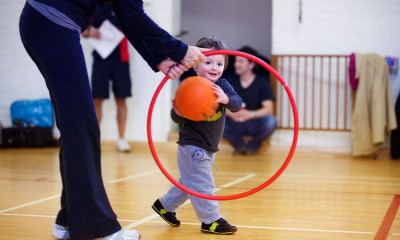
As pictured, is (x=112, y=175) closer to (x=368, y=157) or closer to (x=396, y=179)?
(x=396, y=179)

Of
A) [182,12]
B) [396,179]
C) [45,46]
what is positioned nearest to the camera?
[45,46]

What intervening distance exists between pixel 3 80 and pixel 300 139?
11.6 feet

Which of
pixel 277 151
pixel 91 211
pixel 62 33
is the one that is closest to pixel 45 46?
pixel 62 33

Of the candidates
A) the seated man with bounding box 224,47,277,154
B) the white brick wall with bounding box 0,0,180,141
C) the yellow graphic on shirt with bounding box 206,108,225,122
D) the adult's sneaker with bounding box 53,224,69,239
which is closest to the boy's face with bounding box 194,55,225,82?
the yellow graphic on shirt with bounding box 206,108,225,122

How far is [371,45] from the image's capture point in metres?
5.83

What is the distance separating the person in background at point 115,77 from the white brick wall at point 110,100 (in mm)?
274

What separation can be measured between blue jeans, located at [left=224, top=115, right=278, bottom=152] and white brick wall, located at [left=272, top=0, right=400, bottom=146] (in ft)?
1.08

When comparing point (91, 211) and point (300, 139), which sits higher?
point (91, 211)

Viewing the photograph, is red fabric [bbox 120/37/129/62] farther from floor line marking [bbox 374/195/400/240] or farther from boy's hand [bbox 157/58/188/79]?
boy's hand [bbox 157/58/188/79]

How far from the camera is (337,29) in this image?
233 inches

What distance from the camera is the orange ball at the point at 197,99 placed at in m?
2.14

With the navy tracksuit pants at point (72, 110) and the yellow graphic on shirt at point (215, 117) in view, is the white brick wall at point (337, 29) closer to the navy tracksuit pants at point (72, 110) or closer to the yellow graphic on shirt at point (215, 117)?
the yellow graphic on shirt at point (215, 117)

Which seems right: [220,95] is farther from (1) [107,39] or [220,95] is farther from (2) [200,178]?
(1) [107,39]

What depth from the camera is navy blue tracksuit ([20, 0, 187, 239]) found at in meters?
1.95
